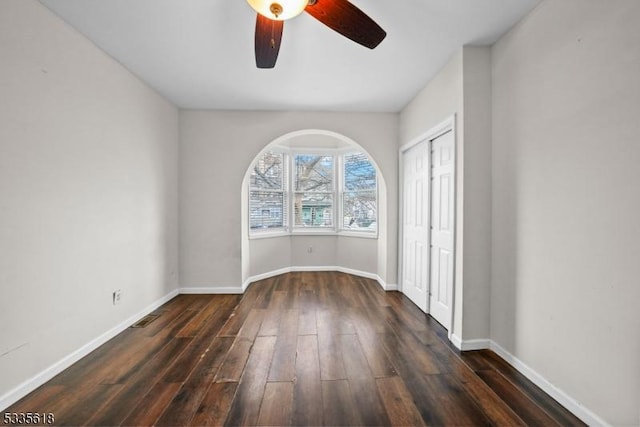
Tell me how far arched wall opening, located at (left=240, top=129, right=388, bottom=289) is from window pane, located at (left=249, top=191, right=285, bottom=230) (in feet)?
0.84

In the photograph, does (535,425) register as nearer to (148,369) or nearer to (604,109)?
(604,109)

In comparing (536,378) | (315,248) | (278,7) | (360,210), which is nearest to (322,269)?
(315,248)

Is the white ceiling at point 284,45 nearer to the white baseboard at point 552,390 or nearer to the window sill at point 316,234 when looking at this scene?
the window sill at point 316,234

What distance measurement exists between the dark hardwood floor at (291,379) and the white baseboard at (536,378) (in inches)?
1.7

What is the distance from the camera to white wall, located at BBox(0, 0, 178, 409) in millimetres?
1715

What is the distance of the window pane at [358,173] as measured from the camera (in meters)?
4.86

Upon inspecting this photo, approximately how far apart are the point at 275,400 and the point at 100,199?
217cm

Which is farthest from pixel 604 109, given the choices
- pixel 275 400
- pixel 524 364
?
pixel 275 400

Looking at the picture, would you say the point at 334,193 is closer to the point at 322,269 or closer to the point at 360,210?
the point at 360,210

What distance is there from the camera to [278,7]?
140 cm

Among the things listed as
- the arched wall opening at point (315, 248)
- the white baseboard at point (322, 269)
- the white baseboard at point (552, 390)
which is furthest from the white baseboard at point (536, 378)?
the arched wall opening at point (315, 248)

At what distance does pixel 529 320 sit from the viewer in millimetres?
1985

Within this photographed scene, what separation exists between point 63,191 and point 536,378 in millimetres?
3552

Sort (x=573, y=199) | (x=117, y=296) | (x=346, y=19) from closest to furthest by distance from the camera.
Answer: (x=346, y=19)
(x=573, y=199)
(x=117, y=296)
